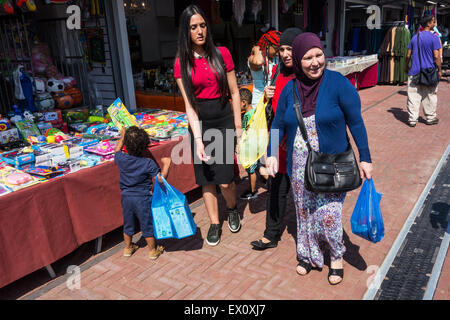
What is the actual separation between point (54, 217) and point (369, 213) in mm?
2523

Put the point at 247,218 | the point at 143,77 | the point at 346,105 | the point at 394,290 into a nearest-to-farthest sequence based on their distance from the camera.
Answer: the point at 346,105 < the point at 394,290 < the point at 247,218 < the point at 143,77

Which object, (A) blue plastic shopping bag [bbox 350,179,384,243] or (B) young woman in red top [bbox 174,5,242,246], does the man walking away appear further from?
(A) blue plastic shopping bag [bbox 350,179,384,243]

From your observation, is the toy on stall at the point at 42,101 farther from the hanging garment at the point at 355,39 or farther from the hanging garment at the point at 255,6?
the hanging garment at the point at 355,39

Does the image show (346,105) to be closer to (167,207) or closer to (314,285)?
(314,285)

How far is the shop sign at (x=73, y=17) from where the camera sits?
221 inches

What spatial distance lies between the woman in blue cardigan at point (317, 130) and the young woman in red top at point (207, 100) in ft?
2.20

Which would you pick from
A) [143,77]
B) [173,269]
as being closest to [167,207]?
[173,269]

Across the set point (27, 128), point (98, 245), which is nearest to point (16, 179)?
point (98, 245)

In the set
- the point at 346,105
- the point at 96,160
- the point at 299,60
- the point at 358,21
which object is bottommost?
the point at 96,160

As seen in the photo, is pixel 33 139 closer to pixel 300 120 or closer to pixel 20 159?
pixel 20 159

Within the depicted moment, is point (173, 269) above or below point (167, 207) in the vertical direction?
below

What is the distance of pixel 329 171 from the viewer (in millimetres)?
2422
